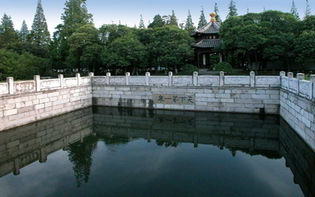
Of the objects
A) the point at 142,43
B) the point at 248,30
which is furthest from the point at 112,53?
the point at 248,30

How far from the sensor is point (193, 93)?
17625 millimetres

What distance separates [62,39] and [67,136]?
27986 mm

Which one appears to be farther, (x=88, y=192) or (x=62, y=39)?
(x=62, y=39)

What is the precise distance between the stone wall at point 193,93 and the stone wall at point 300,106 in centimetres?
173

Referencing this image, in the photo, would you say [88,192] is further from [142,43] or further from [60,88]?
[142,43]

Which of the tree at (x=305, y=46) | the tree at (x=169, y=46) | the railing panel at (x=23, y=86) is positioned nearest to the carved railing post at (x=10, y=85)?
the railing panel at (x=23, y=86)

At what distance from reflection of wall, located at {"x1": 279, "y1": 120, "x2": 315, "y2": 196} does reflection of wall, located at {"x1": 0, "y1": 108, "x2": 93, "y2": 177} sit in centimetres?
966

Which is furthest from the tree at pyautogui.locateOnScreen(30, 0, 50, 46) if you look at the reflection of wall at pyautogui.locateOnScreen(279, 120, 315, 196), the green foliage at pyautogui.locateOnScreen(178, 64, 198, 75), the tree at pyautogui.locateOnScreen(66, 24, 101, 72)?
the reflection of wall at pyautogui.locateOnScreen(279, 120, 315, 196)

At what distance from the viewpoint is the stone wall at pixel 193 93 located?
16.0 metres

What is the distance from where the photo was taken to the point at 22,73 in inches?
1128

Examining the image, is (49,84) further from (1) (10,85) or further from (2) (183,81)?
(2) (183,81)

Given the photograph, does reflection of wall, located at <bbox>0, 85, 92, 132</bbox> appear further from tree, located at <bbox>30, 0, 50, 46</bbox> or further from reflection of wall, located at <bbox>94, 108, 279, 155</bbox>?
tree, located at <bbox>30, 0, 50, 46</bbox>

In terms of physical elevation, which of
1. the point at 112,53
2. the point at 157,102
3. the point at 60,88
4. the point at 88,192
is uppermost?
the point at 112,53

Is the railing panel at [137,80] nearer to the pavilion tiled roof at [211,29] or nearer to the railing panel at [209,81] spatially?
the railing panel at [209,81]
